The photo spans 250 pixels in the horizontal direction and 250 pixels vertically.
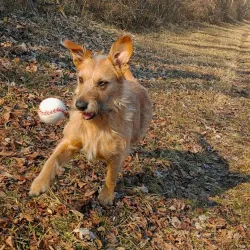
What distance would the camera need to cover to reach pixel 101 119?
165 inches

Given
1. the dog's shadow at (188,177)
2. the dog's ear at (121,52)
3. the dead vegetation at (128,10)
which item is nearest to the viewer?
the dog's ear at (121,52)

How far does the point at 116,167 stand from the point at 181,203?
1.40 meters

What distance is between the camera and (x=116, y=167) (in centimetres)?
441

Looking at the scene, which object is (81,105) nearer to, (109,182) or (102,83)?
(102,83)

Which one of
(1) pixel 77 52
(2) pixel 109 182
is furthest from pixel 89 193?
(1) pixel 77 52

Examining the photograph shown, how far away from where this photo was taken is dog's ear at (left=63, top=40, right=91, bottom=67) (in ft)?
14.5

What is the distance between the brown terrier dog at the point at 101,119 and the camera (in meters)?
4.03

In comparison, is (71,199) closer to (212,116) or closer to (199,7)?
(212,116)

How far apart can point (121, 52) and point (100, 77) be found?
0.46 metres

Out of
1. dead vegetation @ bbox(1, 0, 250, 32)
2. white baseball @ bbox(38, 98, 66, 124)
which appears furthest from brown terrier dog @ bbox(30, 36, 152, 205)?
dead vegetation @ bbox(1, 0, 250, 32)

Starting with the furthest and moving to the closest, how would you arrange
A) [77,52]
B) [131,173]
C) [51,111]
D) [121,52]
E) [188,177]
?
1. [188,177]
2. [131,173]
3. [51,111]
4. [77,52]
5. [121,52]

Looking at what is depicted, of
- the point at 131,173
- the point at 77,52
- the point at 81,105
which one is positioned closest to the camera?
the point at 81,105

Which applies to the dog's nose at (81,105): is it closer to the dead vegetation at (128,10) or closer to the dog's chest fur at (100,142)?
the dog's chest fur at (100,142)

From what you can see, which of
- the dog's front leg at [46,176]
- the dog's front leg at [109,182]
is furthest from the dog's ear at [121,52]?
the dog's front leg at [46,176]
